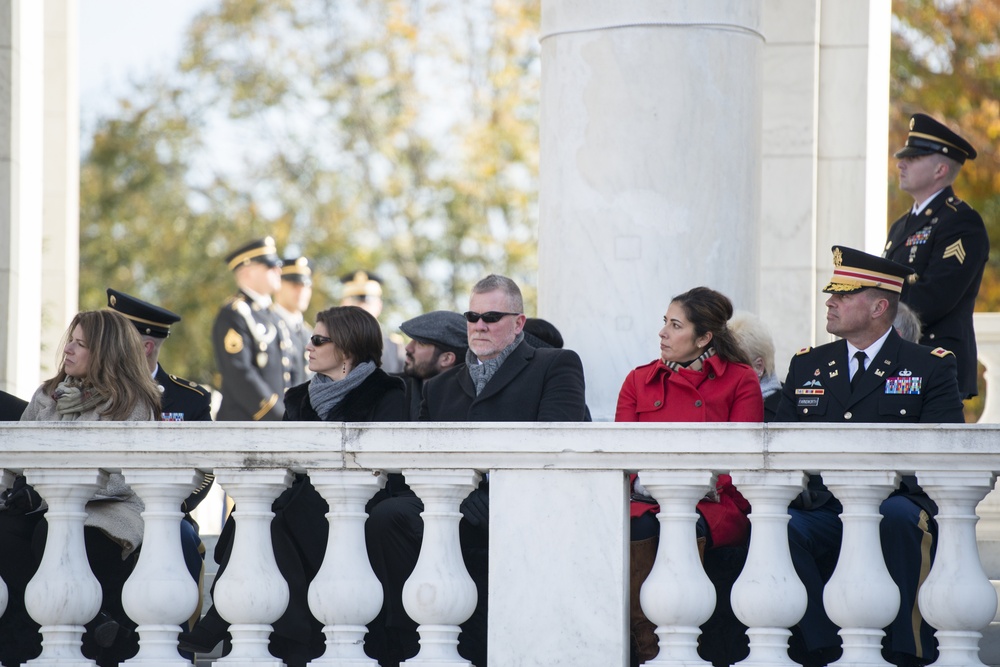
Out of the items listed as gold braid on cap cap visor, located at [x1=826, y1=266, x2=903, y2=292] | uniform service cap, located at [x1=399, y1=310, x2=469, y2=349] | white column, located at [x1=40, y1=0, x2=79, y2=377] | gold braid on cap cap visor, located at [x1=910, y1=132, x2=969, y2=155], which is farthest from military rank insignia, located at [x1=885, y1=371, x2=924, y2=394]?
white column, located at [x1=40, y1=0, x2=79, y2=377]

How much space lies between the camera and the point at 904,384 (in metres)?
7.59

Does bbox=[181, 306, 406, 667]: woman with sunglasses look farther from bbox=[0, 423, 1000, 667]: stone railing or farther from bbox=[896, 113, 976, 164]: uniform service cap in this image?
bbox=[896, 113, 976, 164]: uniform service cap

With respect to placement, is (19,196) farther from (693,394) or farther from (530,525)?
(530,525)

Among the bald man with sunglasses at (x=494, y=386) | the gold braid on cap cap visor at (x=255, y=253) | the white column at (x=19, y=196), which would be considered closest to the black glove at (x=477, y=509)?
the bald man with sunglasses at (x=494, y=386)

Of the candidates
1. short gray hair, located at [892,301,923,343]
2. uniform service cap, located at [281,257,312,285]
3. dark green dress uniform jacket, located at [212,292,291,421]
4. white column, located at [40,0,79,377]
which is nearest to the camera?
short gray hair, located at [892,301,923,343]

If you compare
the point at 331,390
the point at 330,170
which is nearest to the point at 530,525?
the point at 331,390

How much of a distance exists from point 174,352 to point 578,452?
26307 millimetres

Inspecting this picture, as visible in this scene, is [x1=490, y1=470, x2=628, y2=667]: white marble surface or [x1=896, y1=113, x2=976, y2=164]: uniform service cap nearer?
[x1=490, y1=470, x2=628, y2=667]: white marble surface

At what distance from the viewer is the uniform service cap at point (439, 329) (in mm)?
9172

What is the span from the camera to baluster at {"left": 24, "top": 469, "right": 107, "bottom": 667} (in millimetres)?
6504

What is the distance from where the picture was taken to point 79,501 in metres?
6.69

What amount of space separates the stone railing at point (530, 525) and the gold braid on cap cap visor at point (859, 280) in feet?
6.22

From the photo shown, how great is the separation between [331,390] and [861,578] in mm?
2873

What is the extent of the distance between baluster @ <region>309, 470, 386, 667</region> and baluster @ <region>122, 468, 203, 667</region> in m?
0.52
